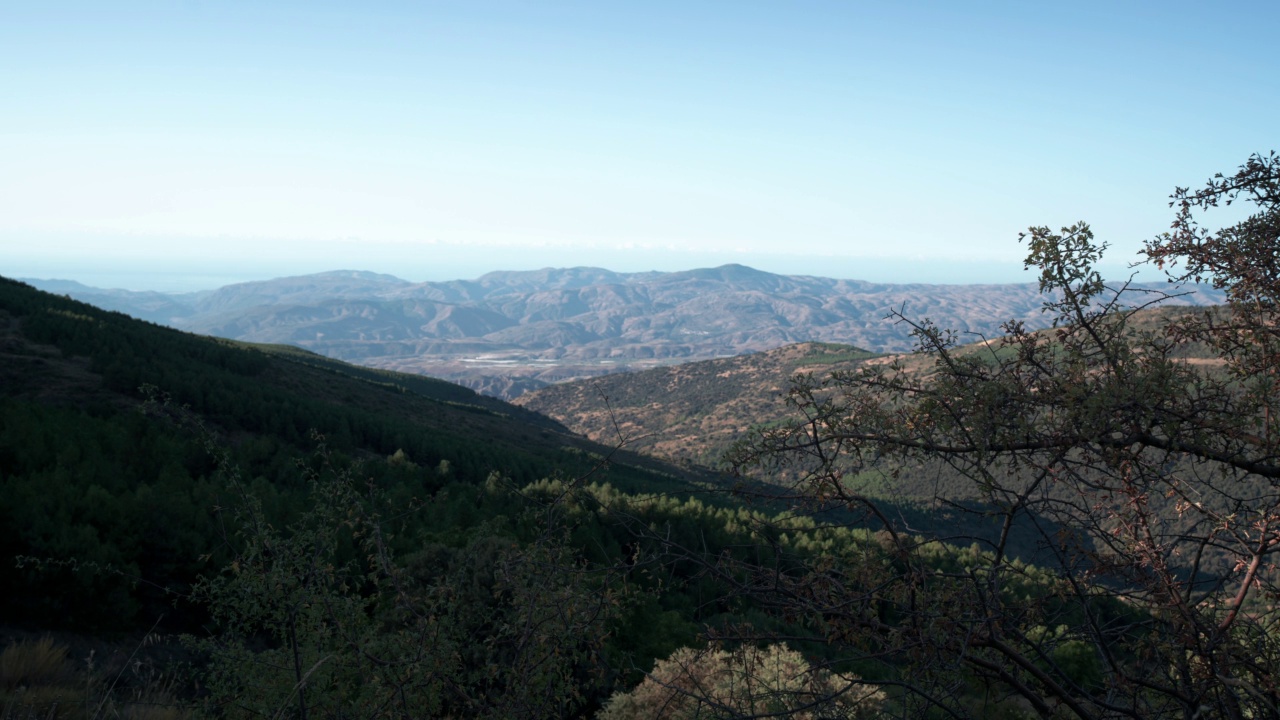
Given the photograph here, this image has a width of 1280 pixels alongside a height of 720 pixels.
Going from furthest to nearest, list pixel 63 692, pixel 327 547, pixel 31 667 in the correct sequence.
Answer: pixel 31 667 → pixel 327 547 → pixel 63 692

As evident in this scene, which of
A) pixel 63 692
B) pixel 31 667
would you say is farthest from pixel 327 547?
pixel 31 667

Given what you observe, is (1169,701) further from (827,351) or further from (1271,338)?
(827,351)

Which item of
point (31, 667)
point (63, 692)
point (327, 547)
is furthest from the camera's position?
point (31, 667)

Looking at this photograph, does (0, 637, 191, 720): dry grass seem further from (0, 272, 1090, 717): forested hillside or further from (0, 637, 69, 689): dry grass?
(0, 272, 1090, 717): forested hillside

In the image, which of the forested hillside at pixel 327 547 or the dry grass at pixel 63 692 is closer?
the forested hillside at pixel 327 547

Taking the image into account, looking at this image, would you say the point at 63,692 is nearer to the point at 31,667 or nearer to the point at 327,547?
the point at 31,667

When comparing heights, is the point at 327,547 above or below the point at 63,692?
above


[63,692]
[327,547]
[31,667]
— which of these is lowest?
[31,667]

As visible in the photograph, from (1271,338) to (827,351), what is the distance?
139 meters

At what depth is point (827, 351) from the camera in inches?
5472

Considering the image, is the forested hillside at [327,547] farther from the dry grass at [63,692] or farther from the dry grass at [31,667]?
the dry grass at [31,667]

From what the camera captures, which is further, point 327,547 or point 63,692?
point 327,547

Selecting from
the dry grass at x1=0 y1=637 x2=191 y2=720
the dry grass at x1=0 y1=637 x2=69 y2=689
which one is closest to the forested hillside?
the dry grass at x1=0 y1=637 x2=191 y2=720

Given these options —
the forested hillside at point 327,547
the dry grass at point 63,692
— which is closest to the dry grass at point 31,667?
the dry grass at point 63,692
